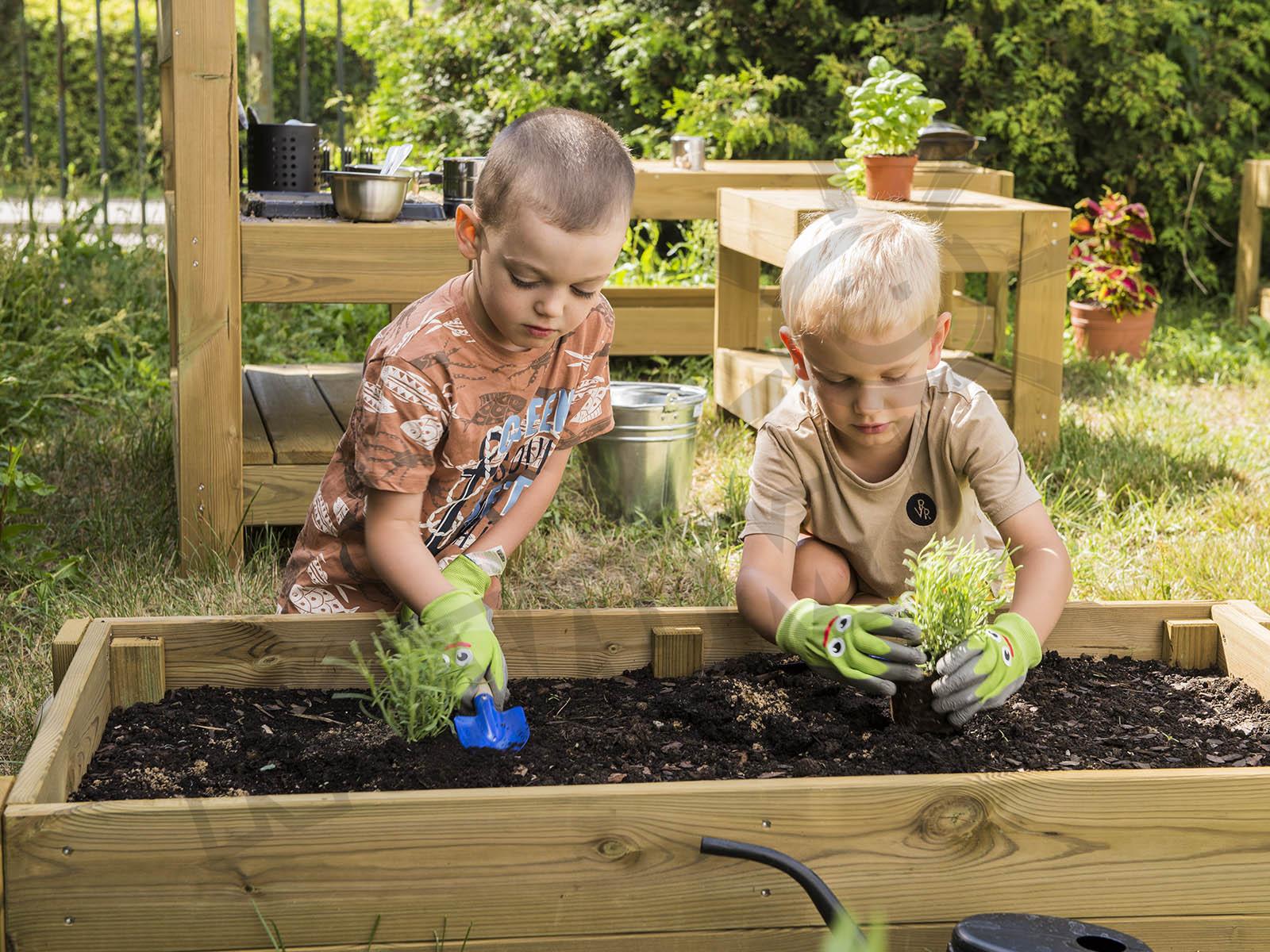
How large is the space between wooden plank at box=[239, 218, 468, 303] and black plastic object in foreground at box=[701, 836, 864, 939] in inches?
79.3

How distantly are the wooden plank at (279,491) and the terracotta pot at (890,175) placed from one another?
72.6 inches

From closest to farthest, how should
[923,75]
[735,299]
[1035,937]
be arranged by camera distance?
1. [1035,937]
2. [735,299]
3. [923,75]

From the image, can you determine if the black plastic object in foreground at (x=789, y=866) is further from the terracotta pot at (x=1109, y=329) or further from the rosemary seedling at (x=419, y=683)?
the terracotta pot at (x=1109, y=329)

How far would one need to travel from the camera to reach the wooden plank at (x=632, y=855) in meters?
1.47

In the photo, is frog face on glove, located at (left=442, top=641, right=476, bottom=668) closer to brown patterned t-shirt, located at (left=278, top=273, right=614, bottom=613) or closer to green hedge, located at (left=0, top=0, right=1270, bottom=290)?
brown patterned t-shirt, located at (left=278, top=273, right=614, bottom=613)

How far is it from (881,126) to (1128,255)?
2.34m

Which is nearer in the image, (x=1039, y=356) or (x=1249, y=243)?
(x=1039, y=356)

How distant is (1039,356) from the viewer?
405 centimetres

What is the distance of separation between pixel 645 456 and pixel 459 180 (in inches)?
33.7

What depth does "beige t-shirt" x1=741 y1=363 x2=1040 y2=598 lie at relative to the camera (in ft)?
7.24

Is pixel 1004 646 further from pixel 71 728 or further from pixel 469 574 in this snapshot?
pixel 71 728

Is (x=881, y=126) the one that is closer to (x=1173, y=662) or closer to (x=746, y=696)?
(x=1173, y=662)

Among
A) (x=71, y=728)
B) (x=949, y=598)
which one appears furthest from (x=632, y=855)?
(x=71, y=728)

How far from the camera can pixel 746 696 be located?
208 cm
